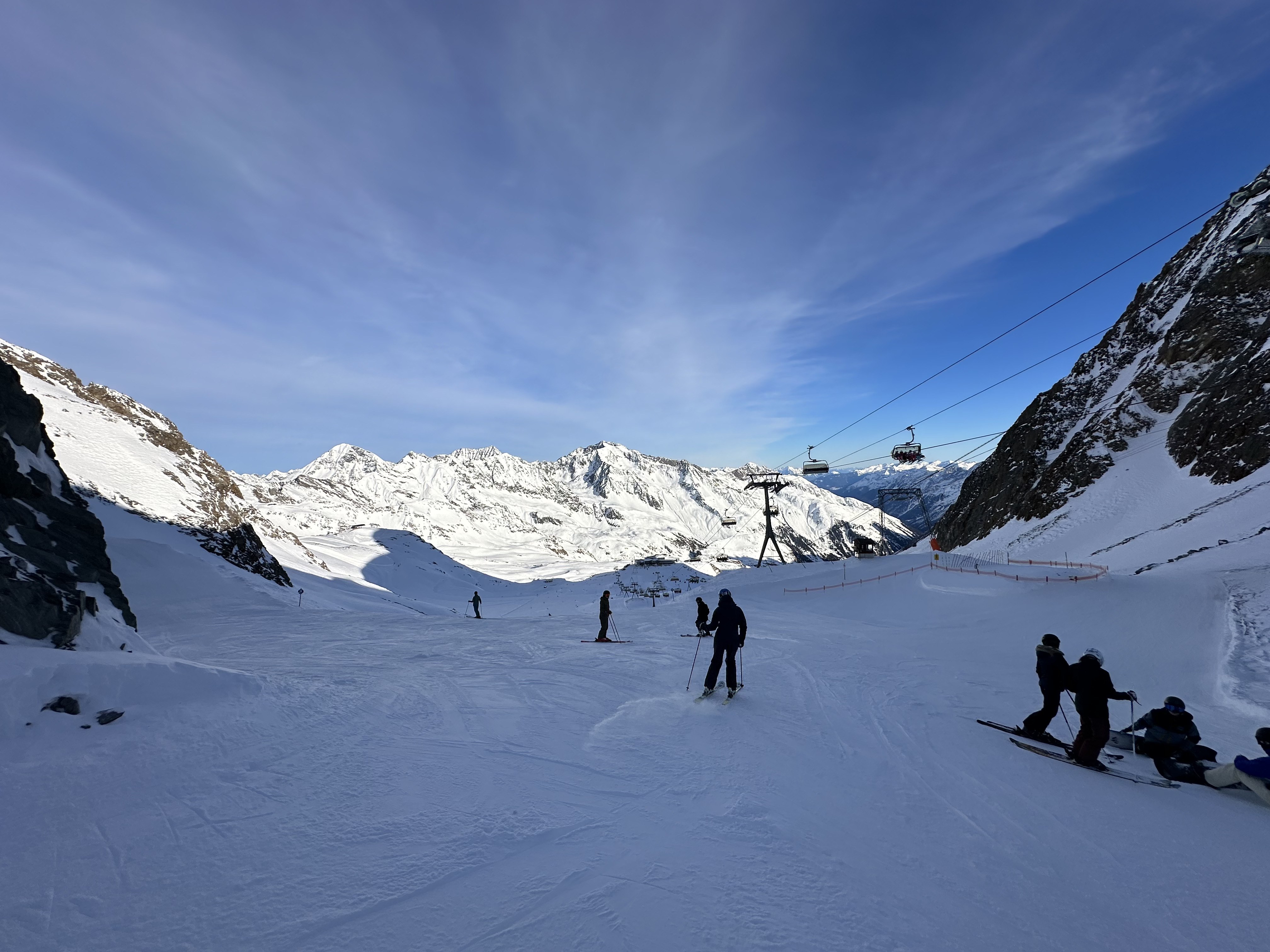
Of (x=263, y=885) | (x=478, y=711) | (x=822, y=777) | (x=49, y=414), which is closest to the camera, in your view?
(x=263, y=885)

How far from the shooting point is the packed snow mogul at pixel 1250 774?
218 inches

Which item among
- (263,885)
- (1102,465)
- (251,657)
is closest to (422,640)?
(251,657)

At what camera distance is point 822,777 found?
19.7 feet

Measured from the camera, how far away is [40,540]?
10.9 m

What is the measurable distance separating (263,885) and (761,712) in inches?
267

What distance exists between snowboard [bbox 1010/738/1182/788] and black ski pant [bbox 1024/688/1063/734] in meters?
0.35

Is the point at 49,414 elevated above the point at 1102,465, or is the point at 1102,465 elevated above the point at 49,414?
the point at 1102,465

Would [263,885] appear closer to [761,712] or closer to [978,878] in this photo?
[978,878]

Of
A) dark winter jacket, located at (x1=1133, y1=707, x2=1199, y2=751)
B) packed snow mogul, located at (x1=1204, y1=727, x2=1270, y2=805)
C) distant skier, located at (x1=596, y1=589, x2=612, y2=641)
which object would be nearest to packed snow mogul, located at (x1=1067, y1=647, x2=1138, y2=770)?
dark winter jacket, located at (x1=1133, y1=707, x2=1199, y2=751)

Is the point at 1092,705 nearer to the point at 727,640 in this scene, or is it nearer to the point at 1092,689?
the point at 1092,689

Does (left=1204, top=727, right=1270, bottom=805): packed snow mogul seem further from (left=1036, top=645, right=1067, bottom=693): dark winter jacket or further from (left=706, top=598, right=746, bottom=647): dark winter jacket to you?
(left=706, top=598, right=746, bottom=647): dark winter jacket

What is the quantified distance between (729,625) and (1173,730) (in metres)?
5.75

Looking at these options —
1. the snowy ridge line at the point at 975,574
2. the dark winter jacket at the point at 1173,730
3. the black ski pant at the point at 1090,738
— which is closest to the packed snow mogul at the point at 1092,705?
the black ski pant at the point at 1090,738

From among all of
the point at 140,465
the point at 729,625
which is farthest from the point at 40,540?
the point at 140,465
